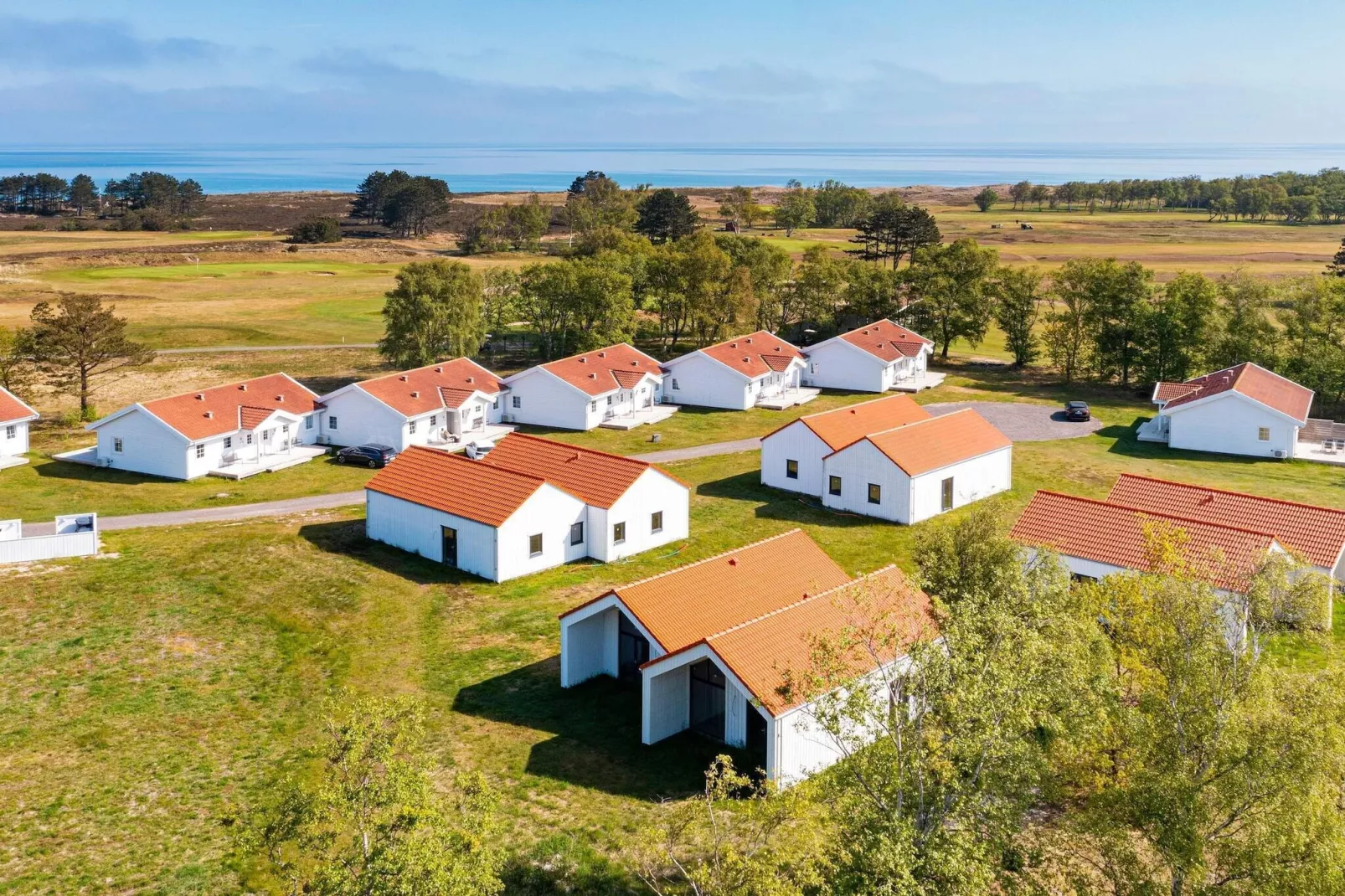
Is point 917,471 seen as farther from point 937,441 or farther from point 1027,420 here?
point 1027,420

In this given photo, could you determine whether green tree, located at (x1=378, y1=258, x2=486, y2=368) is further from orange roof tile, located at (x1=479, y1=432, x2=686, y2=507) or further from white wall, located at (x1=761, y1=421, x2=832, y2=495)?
white wall, located at (x1=761, y1=421, x2=832, y2=495)

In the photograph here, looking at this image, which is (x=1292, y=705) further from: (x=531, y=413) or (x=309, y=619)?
(x=531, y=413)

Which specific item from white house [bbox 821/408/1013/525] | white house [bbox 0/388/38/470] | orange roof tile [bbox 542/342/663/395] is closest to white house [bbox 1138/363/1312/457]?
white house [bbox 821/408/1013/525]

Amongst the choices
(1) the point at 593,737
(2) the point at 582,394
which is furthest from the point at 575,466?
(2) the point at 582,394

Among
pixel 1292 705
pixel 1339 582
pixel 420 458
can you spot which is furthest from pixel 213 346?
pixel 1292 705

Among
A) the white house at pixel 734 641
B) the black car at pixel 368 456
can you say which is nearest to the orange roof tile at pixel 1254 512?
the white house at pixel 734 641

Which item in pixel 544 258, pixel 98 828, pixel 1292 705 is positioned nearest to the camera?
pixel 1292 705

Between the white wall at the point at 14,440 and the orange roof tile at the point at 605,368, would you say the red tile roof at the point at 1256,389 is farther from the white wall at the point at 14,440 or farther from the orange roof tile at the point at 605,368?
the white wall at the point at 14,440
